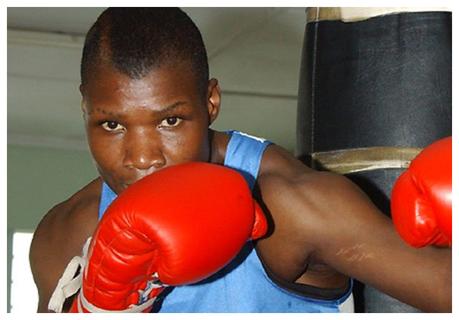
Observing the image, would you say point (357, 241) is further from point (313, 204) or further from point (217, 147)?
point (217, 147)

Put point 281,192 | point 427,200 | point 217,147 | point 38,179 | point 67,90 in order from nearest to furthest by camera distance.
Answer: point 427,200, point 281,192, point 217,147, point 67,90, point 38,179

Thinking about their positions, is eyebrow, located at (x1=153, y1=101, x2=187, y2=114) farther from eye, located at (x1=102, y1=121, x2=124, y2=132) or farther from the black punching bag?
the black punching bag

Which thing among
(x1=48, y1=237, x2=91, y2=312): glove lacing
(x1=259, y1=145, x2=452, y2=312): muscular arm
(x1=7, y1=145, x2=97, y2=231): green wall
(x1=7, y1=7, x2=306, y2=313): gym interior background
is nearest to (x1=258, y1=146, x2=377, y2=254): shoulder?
(x1=259, y1=145, x2=452, y2=312): muscular arm

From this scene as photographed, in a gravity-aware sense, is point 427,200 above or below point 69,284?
above

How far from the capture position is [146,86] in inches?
43.6

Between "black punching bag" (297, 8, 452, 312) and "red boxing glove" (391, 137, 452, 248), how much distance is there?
38cm

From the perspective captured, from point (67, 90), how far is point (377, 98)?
3399 millimetres

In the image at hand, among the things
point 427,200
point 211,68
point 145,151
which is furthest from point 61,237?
point 211,68

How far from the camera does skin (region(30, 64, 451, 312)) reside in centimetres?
108

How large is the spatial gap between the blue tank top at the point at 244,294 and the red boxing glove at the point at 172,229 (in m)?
0.20

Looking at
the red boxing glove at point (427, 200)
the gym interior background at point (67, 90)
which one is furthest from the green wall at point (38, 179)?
the red boxing glove at point (427, 200)

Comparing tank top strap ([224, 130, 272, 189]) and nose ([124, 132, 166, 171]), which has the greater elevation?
nose ([124, 132, 166, 171])
